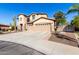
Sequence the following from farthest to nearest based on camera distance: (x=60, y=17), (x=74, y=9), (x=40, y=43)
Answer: (x=74, y=9)
(x=60, y=17)
(x=40, y=43)

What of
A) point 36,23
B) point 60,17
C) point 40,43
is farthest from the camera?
point 36,23

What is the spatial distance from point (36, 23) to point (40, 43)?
8.06ft

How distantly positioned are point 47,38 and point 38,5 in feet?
9.45

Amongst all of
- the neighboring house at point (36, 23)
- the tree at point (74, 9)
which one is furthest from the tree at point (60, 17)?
the neighboring house at point (36, 23)

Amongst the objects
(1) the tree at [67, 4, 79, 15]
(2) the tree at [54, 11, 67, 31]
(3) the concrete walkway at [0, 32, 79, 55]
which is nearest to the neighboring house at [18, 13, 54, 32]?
(3) the concrete walkway at [0, 32, 79, 55]

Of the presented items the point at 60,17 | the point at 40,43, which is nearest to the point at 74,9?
the point at 60,17

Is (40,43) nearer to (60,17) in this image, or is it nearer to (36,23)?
(60,17)

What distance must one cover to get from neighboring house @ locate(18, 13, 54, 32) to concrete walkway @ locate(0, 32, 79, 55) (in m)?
0.41

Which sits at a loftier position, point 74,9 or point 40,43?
point 74,9

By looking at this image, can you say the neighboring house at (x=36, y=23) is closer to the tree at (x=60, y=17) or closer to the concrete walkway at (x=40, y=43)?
the concrete walkway at (x=40, y=43)

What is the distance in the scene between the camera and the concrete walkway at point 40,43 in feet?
22.2

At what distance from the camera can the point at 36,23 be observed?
402 inches

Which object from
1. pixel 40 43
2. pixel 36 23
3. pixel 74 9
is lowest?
pixel 40 43
